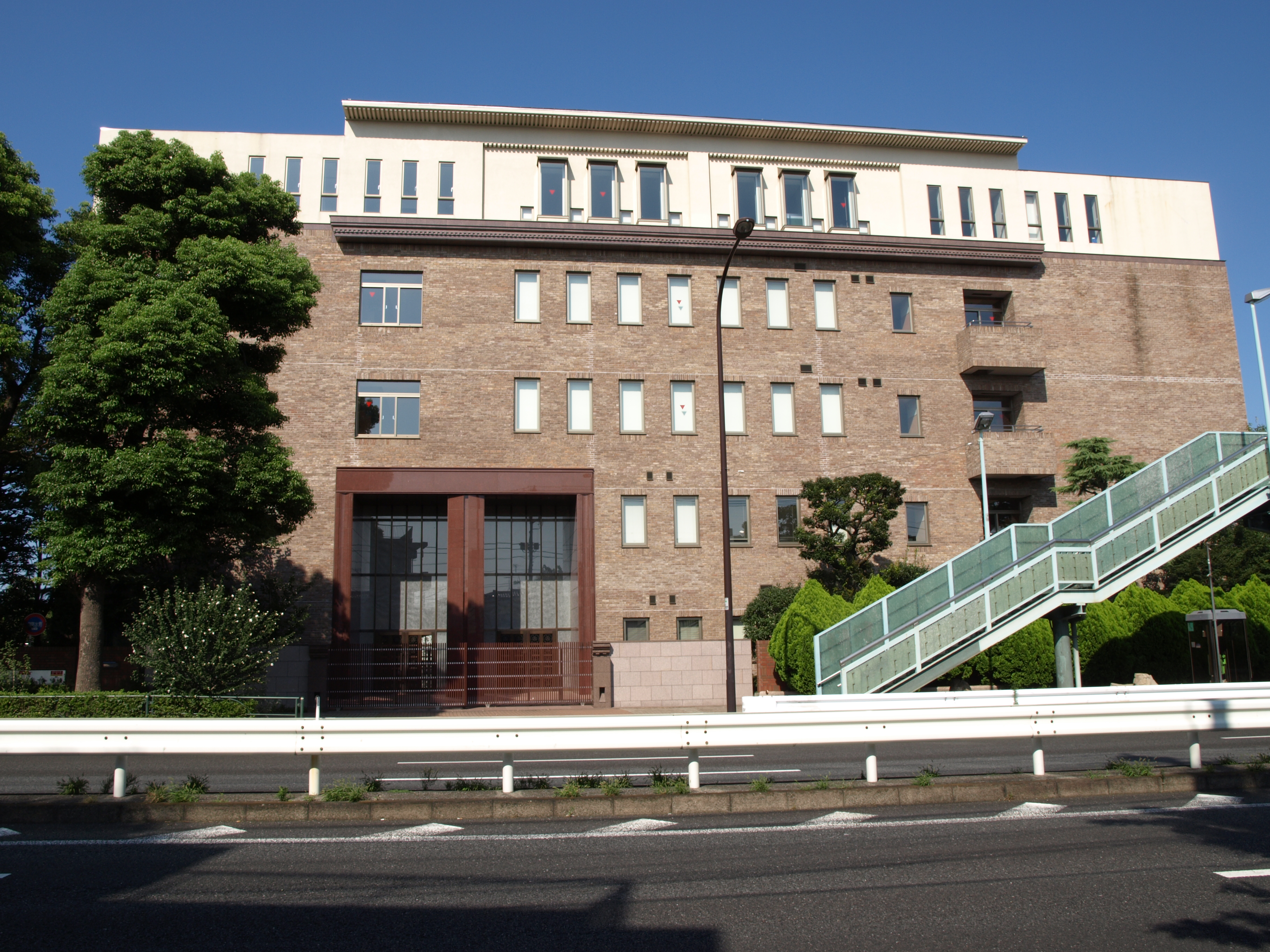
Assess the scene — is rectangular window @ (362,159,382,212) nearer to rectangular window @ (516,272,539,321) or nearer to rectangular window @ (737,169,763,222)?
rectangular window @ (516,272,539,321)

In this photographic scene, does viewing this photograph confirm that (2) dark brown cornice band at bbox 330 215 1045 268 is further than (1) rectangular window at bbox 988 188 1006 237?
No

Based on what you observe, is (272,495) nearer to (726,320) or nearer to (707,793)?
(707,793)

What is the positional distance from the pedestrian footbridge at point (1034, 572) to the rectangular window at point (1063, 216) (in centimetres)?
1813

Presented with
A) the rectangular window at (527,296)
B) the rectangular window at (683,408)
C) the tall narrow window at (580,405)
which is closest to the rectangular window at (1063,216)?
the rectangular window at (683,408)

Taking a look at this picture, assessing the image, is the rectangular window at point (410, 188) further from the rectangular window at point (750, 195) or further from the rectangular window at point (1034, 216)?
the rectangular window at point (1034, 216)

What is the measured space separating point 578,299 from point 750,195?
293 inches

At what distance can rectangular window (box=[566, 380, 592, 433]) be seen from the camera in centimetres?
3098

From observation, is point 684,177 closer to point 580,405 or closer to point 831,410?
point 580,405

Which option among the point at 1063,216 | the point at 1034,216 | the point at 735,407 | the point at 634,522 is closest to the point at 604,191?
the point at 735,407

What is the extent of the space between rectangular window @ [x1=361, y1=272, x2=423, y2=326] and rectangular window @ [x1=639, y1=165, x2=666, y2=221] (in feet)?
26.4

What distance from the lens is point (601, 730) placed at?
29.2ft

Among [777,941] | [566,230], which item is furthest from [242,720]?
[566,230]

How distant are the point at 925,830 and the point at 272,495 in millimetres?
16037

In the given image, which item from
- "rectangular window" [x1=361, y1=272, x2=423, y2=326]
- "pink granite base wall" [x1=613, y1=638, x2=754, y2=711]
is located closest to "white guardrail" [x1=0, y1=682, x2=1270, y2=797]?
"pink granite base wall" [x1=613, y1=638, x2=754, y2=711]
